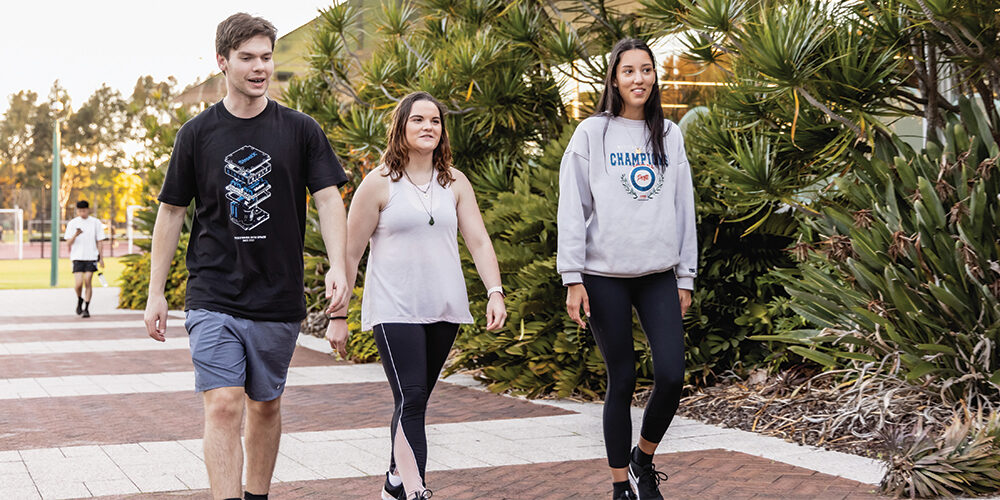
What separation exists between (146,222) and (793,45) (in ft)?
51.5

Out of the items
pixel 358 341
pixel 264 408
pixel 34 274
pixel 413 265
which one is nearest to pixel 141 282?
pixel 358 341

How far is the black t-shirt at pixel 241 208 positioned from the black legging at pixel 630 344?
1.25 meters

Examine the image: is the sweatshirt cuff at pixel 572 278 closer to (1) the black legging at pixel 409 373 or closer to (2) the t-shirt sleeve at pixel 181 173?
(1) the black legging at pixel 409 373

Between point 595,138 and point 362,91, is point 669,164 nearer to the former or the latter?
point 595,138

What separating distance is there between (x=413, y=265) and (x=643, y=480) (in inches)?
50.3

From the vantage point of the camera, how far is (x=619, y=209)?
4.49m

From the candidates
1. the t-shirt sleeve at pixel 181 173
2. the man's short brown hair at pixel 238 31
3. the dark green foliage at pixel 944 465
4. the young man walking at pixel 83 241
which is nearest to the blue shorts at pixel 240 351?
the t-shirt sleeve at pixel 181 173

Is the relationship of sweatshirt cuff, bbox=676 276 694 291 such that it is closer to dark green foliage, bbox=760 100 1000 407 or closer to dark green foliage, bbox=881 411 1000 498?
dark green foliage, bbox=881 411 1000 498

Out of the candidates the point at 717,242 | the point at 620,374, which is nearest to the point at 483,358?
the point at 717,242

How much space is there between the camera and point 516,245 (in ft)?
27.5

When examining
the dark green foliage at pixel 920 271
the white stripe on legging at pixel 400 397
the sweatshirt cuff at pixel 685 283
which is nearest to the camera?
the white stripe on legging at pixel 400 397

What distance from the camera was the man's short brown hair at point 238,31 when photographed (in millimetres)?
3875

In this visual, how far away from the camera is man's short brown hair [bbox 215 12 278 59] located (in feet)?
12.7

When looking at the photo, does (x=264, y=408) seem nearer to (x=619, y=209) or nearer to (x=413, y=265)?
(x=413, y=265)
